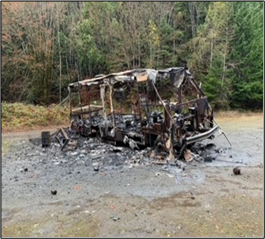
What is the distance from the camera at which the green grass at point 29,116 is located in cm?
1316

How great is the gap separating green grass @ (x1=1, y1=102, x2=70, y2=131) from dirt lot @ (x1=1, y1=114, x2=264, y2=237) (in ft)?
18.9

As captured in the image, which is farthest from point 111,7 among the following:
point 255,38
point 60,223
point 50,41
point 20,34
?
point 60,223

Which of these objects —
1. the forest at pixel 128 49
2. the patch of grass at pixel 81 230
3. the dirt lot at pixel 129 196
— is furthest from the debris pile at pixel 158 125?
the forest at pixel 128 49

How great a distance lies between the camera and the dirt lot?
3.78 m

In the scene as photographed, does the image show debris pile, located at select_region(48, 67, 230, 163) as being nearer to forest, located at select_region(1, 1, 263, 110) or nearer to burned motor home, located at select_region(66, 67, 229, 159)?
burned motor home, located at select_region(66, 67, 229, 159)

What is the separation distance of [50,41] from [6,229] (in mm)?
13539

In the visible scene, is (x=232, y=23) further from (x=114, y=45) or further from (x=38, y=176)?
(x=38, y=176)

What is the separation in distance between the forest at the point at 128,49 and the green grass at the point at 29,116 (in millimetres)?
1890

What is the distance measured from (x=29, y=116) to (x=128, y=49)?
6601mm

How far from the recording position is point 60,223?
3971 millimetres

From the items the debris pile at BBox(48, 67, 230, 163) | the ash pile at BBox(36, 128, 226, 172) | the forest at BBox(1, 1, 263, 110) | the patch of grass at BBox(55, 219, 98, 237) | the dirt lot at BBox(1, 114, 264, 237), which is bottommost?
the patch of grass at BBox(55, 219, 98, 237)

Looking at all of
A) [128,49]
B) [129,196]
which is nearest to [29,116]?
[128,49]

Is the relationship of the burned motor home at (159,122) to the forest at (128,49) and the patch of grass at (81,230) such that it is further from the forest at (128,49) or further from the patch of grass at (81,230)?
the forest at (128,49)

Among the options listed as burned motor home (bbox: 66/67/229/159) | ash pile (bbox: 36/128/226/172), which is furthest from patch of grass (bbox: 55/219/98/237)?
burned motor home (bbox: 66/67/229/159)
